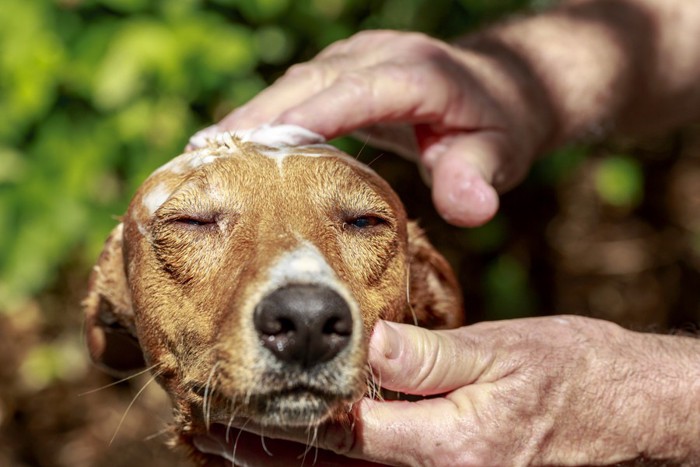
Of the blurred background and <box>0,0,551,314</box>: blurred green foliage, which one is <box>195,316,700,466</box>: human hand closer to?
the blurred background

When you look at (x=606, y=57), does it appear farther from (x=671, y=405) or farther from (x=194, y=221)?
(x=194, y=221)

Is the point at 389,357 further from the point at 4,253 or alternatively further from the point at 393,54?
the point at 4,253

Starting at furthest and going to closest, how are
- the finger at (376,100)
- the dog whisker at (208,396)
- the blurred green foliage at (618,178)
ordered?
the blurred green foliage at (618,178) < the finger at (376,100) < the dog whisker at (208,396)

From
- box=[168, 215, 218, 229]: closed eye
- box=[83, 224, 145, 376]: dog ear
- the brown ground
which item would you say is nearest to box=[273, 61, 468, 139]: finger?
box=[168, 215, 218, 229]: closed eye

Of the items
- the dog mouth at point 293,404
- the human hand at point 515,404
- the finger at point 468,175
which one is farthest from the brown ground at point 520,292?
the dog mouth at point 293,404

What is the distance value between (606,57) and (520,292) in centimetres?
221

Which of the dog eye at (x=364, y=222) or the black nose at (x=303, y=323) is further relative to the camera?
the dog eye at (x=364, y=222)

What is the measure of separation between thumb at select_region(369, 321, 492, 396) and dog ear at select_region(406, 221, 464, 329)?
65 centimetres

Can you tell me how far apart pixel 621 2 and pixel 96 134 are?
112 inches

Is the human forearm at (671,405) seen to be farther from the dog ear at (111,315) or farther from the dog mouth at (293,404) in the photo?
the dog ear at (111,315)

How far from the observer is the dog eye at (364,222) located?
2.79 m

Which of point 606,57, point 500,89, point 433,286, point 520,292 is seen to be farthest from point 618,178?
point 433,286

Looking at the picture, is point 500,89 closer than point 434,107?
No

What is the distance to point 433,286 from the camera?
129 inches
